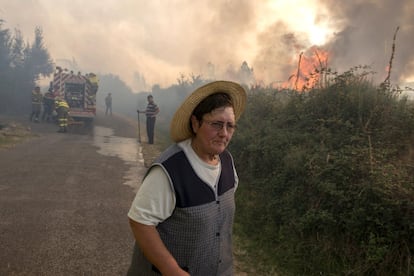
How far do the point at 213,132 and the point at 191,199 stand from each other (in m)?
0.38

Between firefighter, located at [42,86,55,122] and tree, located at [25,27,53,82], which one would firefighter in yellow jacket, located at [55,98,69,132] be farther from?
tree, located at [25,27,53,82]

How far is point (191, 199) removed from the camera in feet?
5.03

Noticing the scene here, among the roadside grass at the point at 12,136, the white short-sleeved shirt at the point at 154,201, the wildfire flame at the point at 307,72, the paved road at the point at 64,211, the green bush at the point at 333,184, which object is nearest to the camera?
the white short-sleeved shirt at the point at 154,201

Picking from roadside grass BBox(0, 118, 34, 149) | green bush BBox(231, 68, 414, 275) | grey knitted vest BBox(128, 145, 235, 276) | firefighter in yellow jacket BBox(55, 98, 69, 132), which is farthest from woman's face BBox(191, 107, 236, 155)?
firefighter in yellow jacket BBox(55, 98, 69, 132)

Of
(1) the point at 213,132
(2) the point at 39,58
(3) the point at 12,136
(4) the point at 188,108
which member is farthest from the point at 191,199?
(2) the point at 39,58

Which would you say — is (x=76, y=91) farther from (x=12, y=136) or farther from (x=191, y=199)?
(x=191, y=199)

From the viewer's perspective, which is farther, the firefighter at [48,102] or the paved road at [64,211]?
the firefighter at [48,102]

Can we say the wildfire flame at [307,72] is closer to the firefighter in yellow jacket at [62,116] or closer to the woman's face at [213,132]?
the woman's face at [213,132]

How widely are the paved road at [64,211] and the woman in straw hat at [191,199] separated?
200 centimetres

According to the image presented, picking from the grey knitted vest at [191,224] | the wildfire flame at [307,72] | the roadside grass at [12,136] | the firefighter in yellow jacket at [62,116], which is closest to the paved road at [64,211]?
the roadside grass at [12,136]

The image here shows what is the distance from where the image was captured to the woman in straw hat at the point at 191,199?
1473 millimetres

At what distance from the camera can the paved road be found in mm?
3383

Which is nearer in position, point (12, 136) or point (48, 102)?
point (12, 136)

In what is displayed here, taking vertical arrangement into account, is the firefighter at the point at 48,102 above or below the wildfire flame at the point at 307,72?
below
